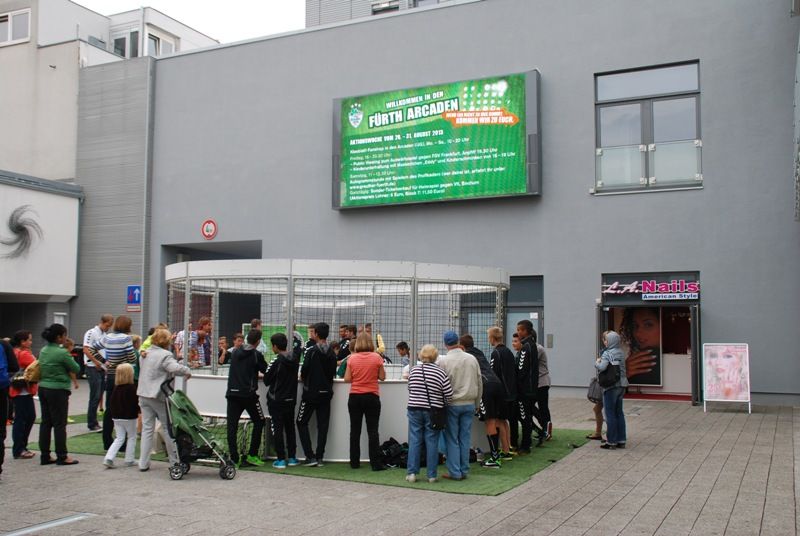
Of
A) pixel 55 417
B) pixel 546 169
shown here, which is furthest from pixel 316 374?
pixel 546 169

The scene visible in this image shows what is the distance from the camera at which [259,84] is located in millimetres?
22688

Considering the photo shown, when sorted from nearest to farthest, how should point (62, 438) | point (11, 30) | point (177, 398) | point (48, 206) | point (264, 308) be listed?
point (177, 398) < point (62, 438) < point (264, 308) < point (48, 206) < point (11, 30)

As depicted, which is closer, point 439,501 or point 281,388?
point 439,501

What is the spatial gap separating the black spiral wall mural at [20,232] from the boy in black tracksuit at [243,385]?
48.6ft

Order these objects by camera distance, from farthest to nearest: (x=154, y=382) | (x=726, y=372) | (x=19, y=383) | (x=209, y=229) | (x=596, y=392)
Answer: (x=209, y=229)
(x=726, y=372)
(x=596, y=392)
(x=19, y=383)
(x=154, y=382)

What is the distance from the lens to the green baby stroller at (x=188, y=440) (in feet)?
29.8

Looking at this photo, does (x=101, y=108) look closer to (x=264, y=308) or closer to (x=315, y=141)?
(x=315, y=141)

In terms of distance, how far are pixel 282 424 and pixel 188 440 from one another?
1.19 meters

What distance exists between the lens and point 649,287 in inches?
688

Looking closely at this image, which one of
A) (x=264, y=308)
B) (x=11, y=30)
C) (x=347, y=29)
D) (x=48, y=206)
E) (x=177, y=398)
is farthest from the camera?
(x=11, y=30)

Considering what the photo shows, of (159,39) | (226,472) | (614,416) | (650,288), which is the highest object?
(159,39)

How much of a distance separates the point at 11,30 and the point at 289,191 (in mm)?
11949

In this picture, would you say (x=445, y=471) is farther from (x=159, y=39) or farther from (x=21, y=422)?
(x=159, y=39)

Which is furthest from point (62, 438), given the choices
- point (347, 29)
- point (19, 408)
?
point (347, 29)
